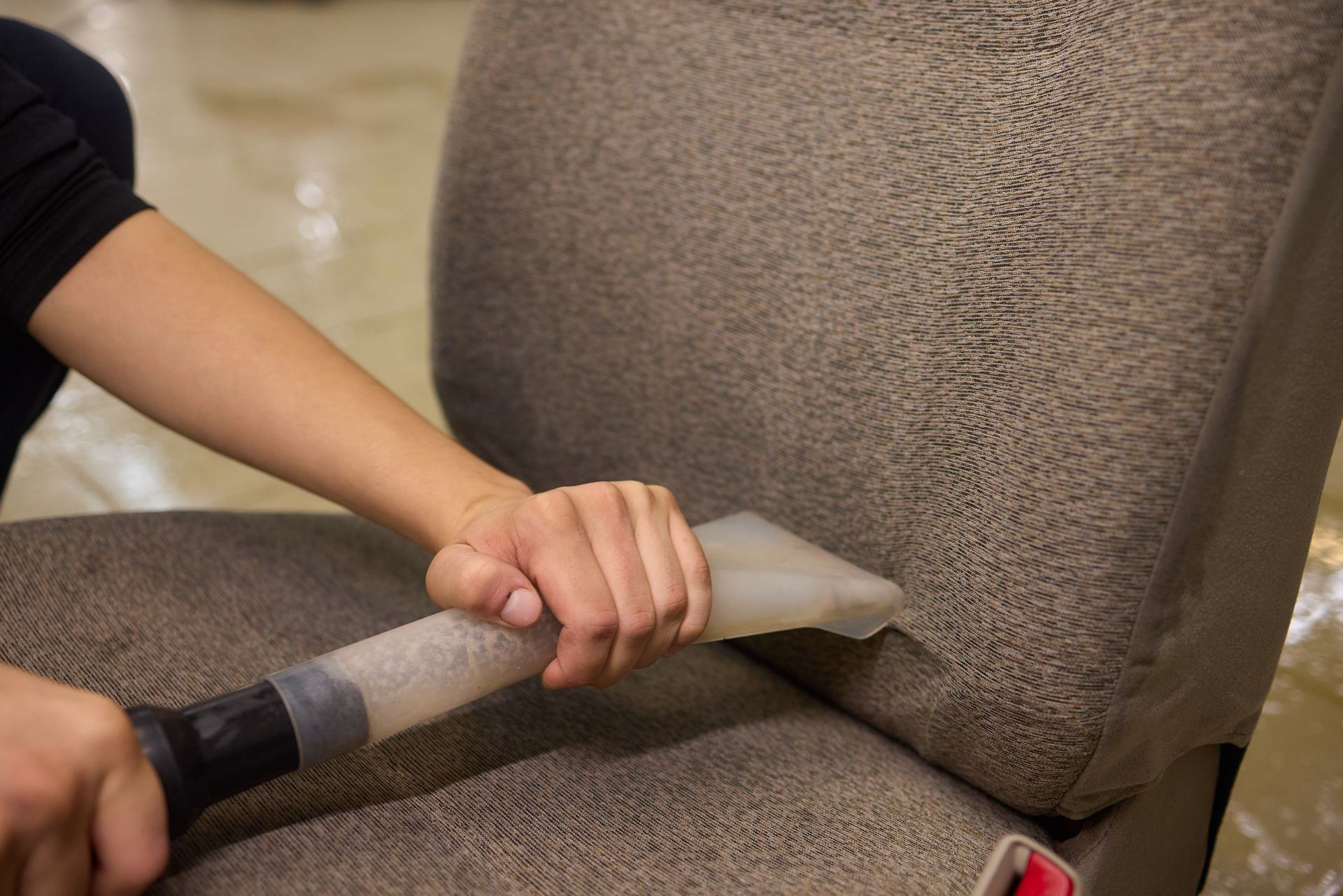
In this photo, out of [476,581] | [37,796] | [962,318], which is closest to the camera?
[37,796]

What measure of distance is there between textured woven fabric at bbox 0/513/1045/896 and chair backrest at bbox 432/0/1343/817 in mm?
52

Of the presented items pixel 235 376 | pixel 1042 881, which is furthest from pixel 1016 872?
pixel 235 376

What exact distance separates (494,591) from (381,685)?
64mm

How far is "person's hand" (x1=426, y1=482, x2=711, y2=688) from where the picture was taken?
1.48 ft

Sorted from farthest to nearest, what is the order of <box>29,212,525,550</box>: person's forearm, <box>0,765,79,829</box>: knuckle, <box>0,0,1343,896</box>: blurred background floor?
<box>0,0,1343,896</box>: blurred background floor → <box>29,212,525,550</box>: person's forearm → <box>0,765,79,829</box>: knuckle

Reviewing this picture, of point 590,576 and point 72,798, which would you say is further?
point 590,576

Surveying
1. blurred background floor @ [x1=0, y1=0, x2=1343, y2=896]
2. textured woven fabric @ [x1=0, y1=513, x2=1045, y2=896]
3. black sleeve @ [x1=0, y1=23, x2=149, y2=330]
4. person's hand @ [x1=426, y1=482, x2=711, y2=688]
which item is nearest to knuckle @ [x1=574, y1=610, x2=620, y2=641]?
person's hand @ [x1=426, y1=482, x2=711, y2=688]

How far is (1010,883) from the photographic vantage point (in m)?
0.43

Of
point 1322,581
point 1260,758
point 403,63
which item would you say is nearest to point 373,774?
point 1260,758

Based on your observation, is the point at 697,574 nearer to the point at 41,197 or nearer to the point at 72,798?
the point at 72,798

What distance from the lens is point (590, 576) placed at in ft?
1.50

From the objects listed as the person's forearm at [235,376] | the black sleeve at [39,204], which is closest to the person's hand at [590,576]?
the person's forearm at [235,376]

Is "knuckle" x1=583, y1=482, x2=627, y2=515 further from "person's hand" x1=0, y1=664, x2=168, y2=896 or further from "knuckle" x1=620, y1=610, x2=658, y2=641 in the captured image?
"person's hand" x1=0, y1=664, x2=168, y2=896

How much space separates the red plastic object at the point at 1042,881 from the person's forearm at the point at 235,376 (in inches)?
12.8
